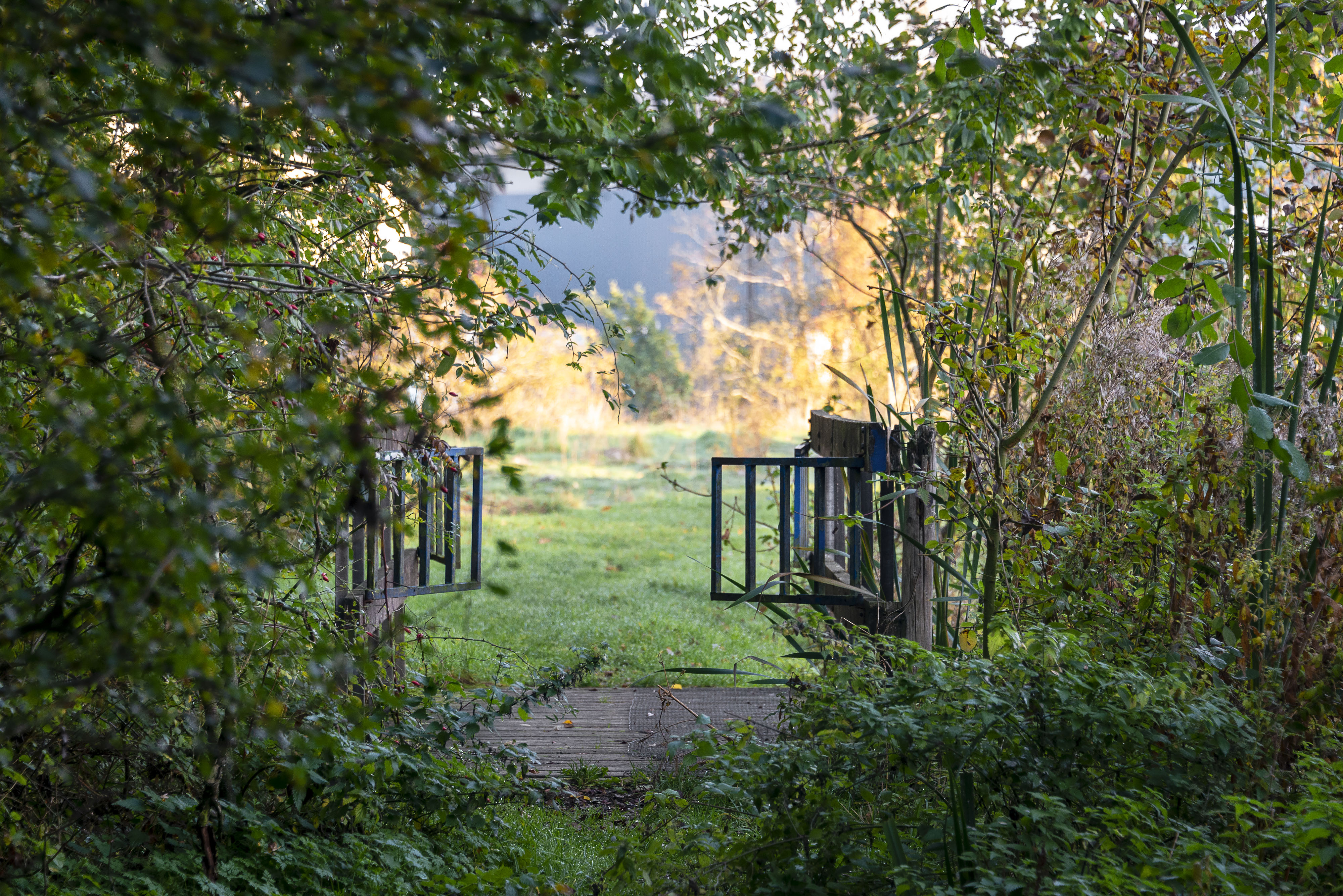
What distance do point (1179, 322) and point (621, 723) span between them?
3.11 m

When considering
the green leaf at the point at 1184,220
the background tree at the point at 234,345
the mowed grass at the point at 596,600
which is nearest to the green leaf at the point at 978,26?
the green leaf at the point at 1184,220

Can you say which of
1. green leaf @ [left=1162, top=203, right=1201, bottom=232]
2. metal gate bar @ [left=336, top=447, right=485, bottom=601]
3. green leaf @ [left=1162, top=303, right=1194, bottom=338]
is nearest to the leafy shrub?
green leaf @ [left=1162, top=303, right=1194, bottom=338]

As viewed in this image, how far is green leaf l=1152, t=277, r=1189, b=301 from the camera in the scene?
1.97m

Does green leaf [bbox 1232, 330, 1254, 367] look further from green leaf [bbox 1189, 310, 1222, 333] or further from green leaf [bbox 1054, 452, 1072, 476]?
green leaf [bbox 1054, 452, 1072, 476]

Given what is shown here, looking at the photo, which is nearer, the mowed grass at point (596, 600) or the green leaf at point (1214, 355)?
the green leaf at point (1214, 355)

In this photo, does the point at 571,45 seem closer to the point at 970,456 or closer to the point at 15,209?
the point at 15,209

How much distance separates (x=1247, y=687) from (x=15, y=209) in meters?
2.54

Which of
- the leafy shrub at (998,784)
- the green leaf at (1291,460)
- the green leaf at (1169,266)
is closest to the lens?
the leafy shrub at (998,784)

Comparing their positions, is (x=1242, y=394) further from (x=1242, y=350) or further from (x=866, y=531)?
(x=866, y=531)

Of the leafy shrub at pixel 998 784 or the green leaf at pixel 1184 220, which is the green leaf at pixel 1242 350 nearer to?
the green leaf at pixel 1184 220

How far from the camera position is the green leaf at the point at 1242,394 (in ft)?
6.18

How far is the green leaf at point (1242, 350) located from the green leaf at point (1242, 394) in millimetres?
65

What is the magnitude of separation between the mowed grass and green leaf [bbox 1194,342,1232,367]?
4.57 feet

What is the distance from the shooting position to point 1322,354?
2.55 metres
